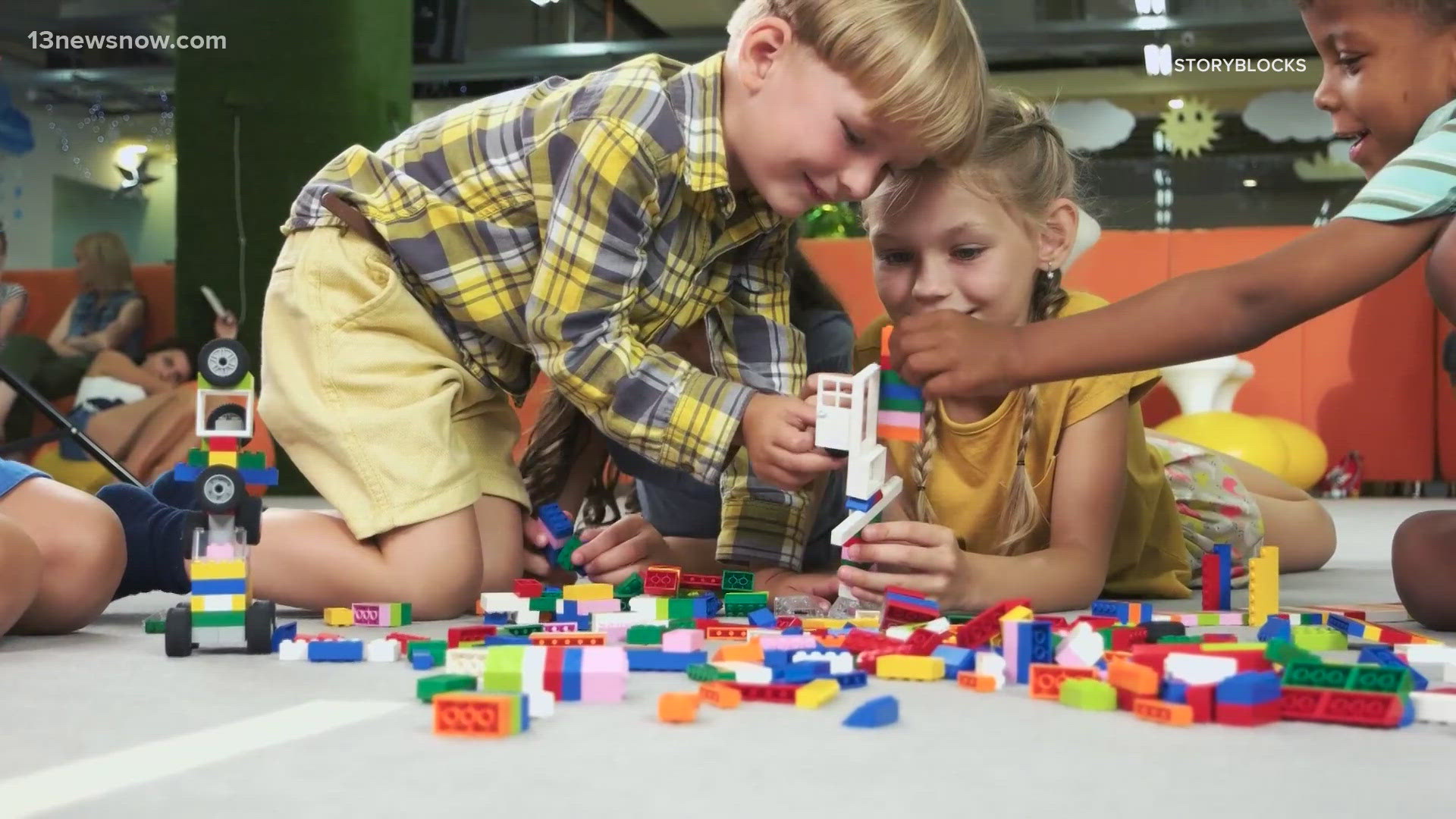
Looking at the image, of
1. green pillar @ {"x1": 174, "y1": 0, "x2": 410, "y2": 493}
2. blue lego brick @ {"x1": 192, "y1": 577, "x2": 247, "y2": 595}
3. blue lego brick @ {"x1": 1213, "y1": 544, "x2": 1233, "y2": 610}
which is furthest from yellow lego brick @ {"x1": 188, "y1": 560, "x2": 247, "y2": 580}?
green pillar @ {"x1": 174, "y1": 0, "x2": 410, "y2": 493}

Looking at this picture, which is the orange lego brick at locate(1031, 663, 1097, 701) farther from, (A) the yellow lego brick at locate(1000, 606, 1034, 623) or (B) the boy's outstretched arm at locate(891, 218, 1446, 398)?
(B) the boy's outstretched arm at locate(891, 218, 1446, 398)

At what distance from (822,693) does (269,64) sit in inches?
143

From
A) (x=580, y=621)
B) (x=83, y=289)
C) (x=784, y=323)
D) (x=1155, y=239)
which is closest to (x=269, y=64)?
(x=83, y=289)

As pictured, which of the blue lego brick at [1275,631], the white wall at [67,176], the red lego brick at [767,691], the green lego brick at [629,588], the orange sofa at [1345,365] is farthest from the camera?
Result: the white wall at [67,176]

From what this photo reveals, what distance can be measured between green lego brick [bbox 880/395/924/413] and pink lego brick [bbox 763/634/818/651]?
24 centimetres

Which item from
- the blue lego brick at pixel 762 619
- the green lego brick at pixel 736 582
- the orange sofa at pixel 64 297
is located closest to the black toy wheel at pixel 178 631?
the blue lego brick at pixel 762 619

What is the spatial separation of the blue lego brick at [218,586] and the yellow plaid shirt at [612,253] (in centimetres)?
37

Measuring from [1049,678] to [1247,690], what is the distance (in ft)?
0.44

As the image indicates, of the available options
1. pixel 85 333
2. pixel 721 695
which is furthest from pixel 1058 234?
pixel 85 333

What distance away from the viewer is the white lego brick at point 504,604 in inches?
50.8

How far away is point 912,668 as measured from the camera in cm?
94

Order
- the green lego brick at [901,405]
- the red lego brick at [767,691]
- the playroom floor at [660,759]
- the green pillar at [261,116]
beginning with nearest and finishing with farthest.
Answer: the playroom floor at [660,759] → the red lego brick at [767,691] → the green lego brick at [901,405] → the green pillar at [261,116]

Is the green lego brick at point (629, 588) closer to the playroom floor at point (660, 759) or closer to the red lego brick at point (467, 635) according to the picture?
the red lego brick at point (467, 635)

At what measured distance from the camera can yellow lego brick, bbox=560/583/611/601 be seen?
1347mm
